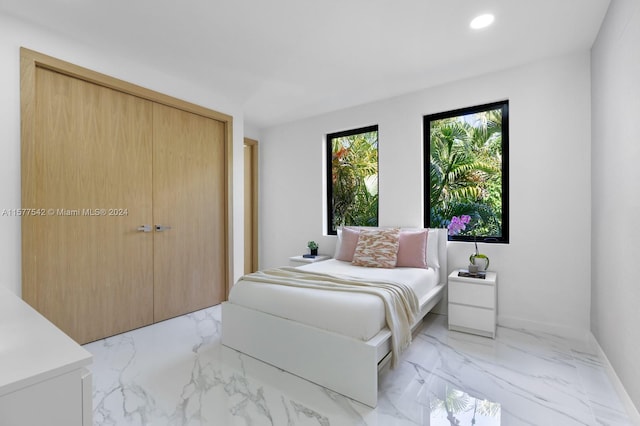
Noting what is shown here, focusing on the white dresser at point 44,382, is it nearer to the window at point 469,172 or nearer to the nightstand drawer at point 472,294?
the nightstand drawer at point 472,294

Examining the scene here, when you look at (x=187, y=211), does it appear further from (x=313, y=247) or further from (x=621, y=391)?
(x=621, y=391)

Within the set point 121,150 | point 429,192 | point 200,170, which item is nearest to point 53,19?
point 121,150

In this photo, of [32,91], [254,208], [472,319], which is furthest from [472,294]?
[32,91]

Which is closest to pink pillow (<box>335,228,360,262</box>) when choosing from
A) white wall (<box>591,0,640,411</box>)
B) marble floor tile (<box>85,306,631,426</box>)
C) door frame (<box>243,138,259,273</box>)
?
marble floor tile (<box>85,306,631,426</box>)

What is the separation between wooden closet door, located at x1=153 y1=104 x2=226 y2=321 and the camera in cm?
311

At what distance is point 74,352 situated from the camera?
79 centimetres

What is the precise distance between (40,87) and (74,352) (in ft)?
8.21

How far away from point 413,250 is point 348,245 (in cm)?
73

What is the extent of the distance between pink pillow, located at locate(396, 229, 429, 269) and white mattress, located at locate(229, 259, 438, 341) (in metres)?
0.27

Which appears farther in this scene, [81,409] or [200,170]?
[200,170]

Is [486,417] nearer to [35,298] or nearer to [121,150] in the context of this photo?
[35,298]

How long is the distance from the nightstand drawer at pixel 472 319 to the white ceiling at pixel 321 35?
217 cm

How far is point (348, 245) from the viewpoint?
138 inches

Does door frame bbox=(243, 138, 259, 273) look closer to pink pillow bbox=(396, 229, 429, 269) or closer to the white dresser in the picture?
pink pillow bbox=(396, 229, 429, 269)
